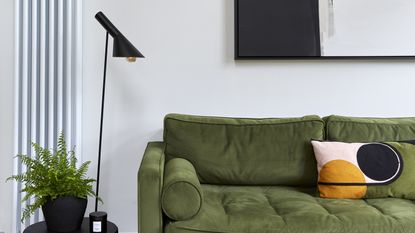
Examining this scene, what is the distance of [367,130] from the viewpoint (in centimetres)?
248

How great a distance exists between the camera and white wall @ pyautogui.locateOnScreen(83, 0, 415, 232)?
271 cm

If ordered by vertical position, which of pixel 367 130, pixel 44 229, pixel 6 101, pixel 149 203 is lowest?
pixel 44 229

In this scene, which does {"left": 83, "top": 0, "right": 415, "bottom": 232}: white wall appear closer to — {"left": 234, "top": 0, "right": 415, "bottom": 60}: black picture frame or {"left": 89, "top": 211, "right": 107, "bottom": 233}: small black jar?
{"left": 234, "top": 0, "right": 415, "bottom": 60}: black picture frame

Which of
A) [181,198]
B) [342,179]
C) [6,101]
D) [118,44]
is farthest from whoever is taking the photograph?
[6,101]

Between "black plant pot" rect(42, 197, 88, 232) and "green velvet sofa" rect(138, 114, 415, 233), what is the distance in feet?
1.19

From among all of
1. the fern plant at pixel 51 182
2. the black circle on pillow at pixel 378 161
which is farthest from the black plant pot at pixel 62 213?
the black circle on pillow at pixel 378 161

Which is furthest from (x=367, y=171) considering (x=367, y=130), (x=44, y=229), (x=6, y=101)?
(x=6, y=101)

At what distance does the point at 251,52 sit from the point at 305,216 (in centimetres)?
117

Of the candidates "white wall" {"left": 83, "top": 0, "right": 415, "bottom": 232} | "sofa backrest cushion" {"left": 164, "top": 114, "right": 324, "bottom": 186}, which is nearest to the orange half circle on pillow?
"sofa backrest cushion" {"left": 164, "top": 114, "right": 324, "bottom": 186}

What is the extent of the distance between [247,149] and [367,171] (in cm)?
62

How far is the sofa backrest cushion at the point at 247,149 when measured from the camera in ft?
7.93

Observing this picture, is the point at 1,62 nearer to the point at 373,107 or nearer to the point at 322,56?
the point at 322,56

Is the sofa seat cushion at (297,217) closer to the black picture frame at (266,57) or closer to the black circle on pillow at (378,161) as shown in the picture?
the black circle on pillow at (378,161)

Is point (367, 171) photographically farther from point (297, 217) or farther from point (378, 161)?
point (297, 217)
